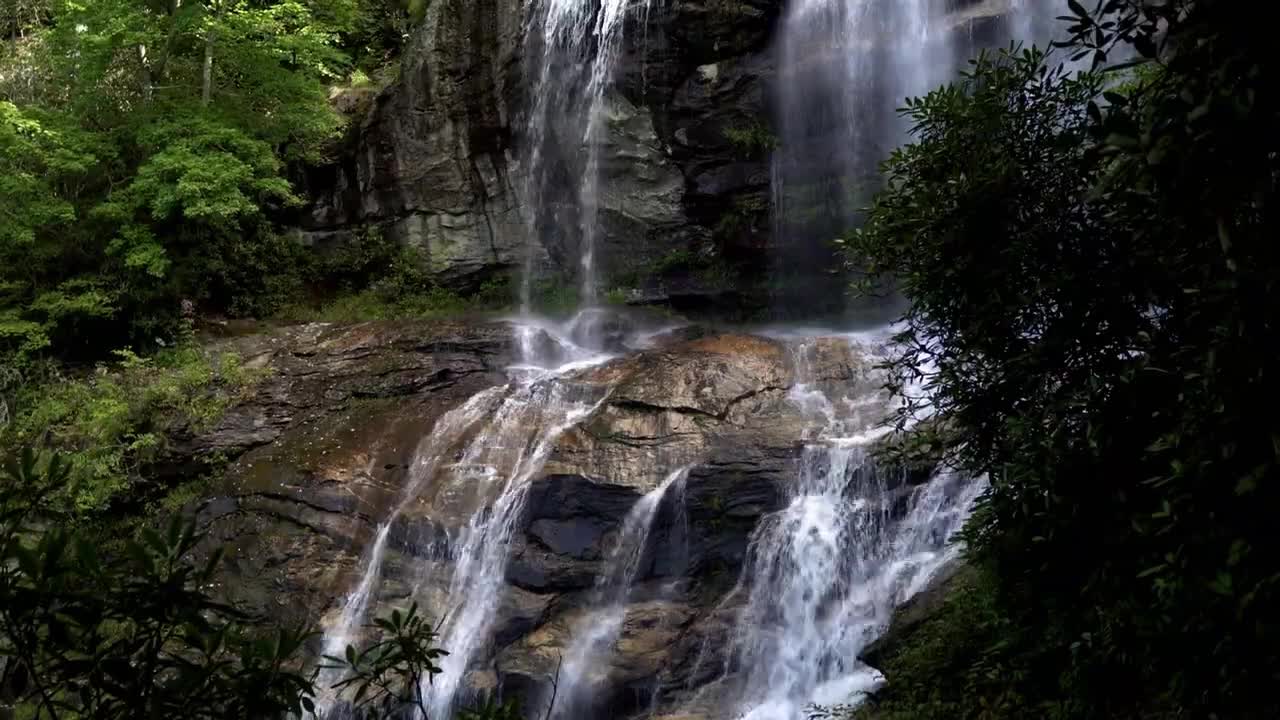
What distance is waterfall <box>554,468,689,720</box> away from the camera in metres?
8.51

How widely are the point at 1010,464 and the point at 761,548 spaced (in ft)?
16.8

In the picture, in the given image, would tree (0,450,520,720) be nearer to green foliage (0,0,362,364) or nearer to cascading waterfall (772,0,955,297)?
green foliage (0,0,362,364)

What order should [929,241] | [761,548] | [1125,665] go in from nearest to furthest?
[1125,665]
[929,241]
[761,548]

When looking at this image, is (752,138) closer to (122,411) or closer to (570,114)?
(570,114)

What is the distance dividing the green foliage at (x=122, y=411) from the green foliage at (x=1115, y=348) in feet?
33.9

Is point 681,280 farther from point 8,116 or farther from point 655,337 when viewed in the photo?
point 8,116

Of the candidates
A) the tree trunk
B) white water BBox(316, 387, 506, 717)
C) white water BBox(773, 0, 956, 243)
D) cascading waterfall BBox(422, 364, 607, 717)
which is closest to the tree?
white water BBox(316, 387, 506, 717)

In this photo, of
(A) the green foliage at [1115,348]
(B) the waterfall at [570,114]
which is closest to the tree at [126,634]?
(A) the green foliage at [1115,348]

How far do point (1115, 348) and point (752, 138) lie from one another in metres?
11.8

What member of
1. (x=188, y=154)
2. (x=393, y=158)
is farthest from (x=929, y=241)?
(x=393, y=158)

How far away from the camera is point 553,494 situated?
10.1 m

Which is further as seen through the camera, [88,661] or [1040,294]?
[1040,294]

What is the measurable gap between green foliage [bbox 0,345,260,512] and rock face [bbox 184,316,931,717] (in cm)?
53

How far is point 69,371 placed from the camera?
1431 centimetres
